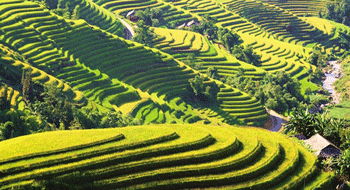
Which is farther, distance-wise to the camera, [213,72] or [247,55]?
[247,55]

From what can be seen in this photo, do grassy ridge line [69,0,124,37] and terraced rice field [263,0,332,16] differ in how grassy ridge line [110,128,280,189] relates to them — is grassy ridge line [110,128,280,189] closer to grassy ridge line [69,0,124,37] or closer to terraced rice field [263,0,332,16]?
grassy ridge line [69,0,124,37]

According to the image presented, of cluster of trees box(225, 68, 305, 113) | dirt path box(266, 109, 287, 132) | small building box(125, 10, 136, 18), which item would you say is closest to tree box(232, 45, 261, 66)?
cluster of trees box(225, 68, 305, 113)

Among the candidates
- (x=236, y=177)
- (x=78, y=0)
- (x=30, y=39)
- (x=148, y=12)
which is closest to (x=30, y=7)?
(x=30, y=39)

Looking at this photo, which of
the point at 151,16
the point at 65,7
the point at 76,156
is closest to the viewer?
the point at 76,156

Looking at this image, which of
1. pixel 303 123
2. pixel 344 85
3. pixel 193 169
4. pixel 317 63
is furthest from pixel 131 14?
pixel 193 169

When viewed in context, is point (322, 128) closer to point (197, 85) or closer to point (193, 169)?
point (193, 169)

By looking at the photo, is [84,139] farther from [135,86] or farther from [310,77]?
[310,77]

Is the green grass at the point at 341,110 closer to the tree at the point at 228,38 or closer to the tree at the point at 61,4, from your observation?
the tree at the point at 228,38
